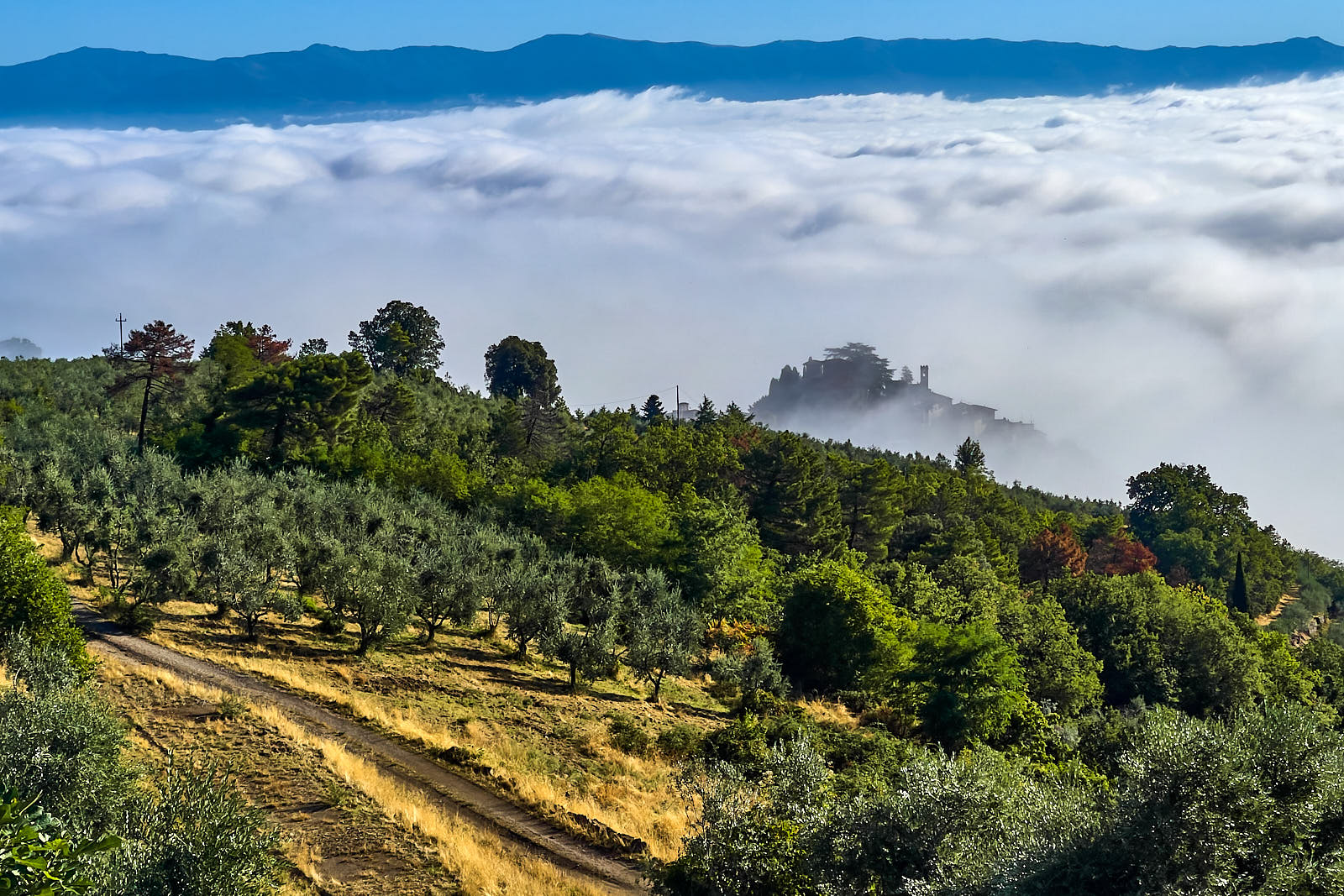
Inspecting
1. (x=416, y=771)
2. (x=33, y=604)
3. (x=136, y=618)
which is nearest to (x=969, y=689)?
(x=416, y=771)

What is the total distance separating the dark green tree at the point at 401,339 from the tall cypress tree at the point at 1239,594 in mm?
112234

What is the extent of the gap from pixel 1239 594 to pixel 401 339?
116 meters

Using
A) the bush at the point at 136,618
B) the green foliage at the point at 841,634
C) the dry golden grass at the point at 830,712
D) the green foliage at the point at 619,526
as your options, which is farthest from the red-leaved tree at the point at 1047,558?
the bush at the point at 136,618

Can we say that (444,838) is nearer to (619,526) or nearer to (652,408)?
(619,526)

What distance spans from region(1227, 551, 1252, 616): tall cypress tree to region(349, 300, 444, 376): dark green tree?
112234 mm

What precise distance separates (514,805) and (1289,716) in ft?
67.3

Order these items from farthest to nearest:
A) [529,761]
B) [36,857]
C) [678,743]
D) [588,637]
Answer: [588,637], [678,743], [529,761], [36,857]

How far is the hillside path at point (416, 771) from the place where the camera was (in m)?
26.0

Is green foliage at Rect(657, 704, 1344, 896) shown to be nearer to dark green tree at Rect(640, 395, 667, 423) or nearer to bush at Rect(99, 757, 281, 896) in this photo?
bush at Rect(99, 757, 281, 896)

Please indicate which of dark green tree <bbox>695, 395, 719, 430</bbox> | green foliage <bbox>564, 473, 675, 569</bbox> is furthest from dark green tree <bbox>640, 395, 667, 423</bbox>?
green foliage <bbox>564, 473, 675, 569</bbox>

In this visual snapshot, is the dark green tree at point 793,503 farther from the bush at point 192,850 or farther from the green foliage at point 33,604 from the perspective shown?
the bush at point 192,850

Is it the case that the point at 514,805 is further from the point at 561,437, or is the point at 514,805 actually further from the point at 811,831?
the point at 561,437

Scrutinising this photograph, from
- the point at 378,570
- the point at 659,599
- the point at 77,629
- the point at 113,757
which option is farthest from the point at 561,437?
the point at 113,757

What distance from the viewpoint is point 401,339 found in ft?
395
